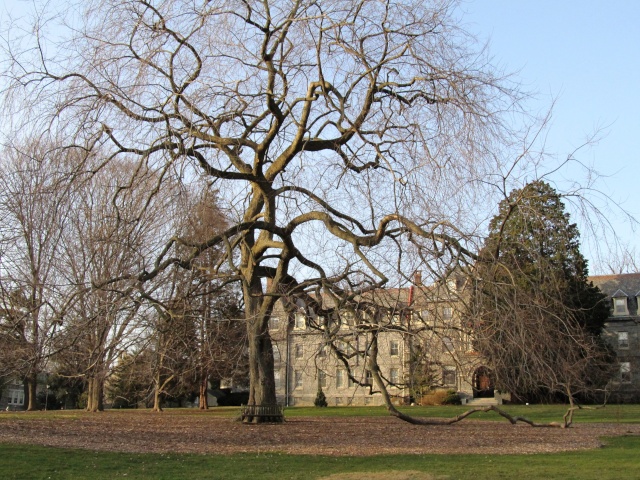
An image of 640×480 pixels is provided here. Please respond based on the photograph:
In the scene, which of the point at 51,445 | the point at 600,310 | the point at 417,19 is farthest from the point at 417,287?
the point at 600,310

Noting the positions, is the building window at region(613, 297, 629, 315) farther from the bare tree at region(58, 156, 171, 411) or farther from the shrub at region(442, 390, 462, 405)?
the bare tree at region(58, 156, 171, 411)

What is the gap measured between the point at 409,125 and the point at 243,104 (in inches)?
135

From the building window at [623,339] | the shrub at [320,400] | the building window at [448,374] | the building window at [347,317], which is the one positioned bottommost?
the shrub at [320,400]

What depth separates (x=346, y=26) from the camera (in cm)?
1171

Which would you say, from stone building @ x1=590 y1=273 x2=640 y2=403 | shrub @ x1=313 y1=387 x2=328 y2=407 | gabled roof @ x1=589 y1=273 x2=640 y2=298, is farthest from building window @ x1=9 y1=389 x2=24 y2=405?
gabled roof @ x1=589 y1=273 x2=640 y2=298

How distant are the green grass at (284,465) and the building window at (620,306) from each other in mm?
38271

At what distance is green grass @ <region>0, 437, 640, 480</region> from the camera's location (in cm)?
844

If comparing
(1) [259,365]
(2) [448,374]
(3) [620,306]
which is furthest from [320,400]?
(2) [448,374]

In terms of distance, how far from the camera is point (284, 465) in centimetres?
940

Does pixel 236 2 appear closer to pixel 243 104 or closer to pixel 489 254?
pixel 243 104

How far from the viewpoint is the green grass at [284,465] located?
8.44 m

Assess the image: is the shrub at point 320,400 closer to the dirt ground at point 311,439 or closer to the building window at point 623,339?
the building window at point 623,339

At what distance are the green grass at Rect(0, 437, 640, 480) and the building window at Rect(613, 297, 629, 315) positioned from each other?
1507 inches

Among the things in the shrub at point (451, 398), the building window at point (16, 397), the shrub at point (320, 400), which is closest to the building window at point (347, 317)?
the shrub at point (451, 398)
